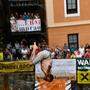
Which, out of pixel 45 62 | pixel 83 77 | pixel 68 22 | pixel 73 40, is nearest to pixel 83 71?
pixel 83 77

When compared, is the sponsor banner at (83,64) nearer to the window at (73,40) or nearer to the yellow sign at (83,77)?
the yellow sign at (83,77)

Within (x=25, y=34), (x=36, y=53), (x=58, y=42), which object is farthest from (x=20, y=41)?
(x=36, y=53)

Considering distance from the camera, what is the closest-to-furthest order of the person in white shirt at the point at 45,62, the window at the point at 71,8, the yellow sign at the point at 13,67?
1. the person in white shirt at the point at 45,62
2. the yellow sign at the point at 13,67
3. the window at the point at 71,8

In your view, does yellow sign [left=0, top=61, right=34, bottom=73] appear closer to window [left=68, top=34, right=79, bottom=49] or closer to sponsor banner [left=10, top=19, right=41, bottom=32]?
sponsor banner [left=10, top=19, right=41, bottom=32]

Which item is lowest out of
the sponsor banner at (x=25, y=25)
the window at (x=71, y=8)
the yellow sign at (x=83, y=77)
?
the yellow sign at (x=83, y=77)

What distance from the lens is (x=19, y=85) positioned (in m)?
24.3

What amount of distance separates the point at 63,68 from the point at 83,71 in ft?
2.55

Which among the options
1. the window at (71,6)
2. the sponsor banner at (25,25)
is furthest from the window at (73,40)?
the sponsor banner at (25,25)

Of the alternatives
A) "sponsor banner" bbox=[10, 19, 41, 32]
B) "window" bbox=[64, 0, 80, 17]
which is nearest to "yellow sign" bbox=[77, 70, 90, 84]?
"sponsor banner" bbox=[10, 19, 41, 32]

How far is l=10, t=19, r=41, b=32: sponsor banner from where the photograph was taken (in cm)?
3578

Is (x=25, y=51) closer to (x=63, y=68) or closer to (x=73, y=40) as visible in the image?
(x=73, y=40)

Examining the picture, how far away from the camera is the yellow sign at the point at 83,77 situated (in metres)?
23.6

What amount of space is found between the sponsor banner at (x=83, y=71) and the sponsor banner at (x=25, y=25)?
12.4m

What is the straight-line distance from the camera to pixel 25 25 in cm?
3591
